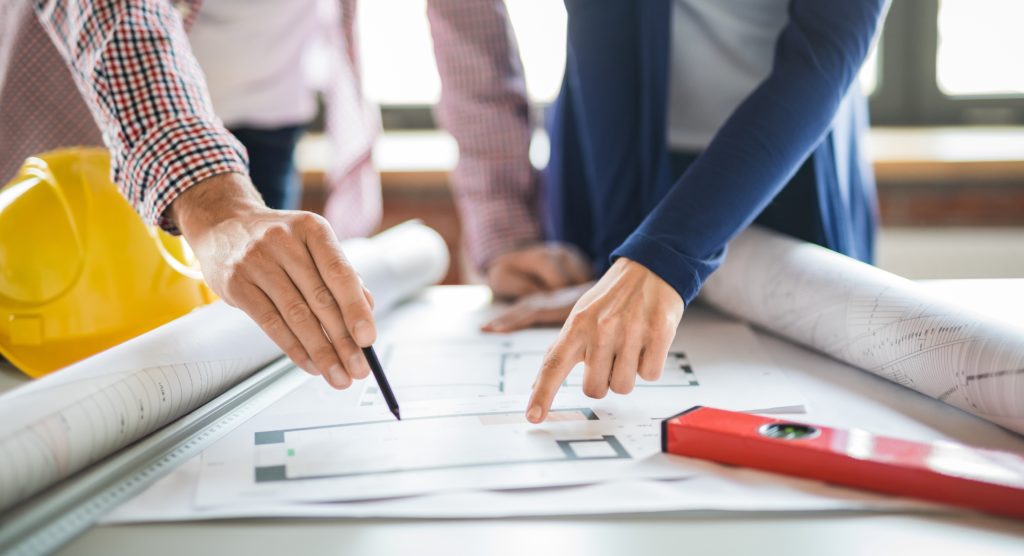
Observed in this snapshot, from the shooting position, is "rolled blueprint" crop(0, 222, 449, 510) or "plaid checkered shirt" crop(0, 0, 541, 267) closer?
"rolled blueprint" crop(0, 222, 449, 510)

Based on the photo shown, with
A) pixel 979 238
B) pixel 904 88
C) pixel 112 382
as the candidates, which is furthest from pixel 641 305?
pixel 904 88

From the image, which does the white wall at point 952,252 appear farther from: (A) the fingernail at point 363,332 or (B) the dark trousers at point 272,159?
(A) the fingernail at point 363,332

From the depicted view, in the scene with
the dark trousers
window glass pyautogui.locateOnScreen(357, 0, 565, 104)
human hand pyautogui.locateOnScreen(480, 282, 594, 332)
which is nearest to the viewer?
human hand pyautogui.locateOnScreen(480, 282, 594, 332)

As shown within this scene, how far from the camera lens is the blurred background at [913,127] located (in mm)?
1996

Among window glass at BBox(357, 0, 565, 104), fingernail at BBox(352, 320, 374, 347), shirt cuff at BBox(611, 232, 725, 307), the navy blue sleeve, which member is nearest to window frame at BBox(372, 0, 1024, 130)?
window glass at BBox(357, 0, 565, 104)

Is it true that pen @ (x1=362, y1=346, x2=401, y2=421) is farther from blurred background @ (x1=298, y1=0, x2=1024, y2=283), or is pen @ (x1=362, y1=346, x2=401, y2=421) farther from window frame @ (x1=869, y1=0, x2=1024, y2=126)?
window frame @ (x1=869, y1=0, x2=1024, y2=126)

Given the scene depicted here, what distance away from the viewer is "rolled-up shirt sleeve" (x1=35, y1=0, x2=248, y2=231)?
70 centimetres

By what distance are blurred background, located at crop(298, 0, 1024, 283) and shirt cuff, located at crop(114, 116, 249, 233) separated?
1.21m

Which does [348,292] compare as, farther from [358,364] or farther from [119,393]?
[119,393]

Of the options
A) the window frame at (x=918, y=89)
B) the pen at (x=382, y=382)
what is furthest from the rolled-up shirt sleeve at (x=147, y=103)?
the window frame at (x=918, y=89)

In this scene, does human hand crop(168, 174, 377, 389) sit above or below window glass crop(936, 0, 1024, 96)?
above

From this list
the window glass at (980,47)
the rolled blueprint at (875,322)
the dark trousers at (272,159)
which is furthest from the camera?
the window glass at (980,47)

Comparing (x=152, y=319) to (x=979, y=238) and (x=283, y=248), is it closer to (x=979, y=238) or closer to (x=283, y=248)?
(x=283, y=248)

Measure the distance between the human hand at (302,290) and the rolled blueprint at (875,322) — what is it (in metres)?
0.40
